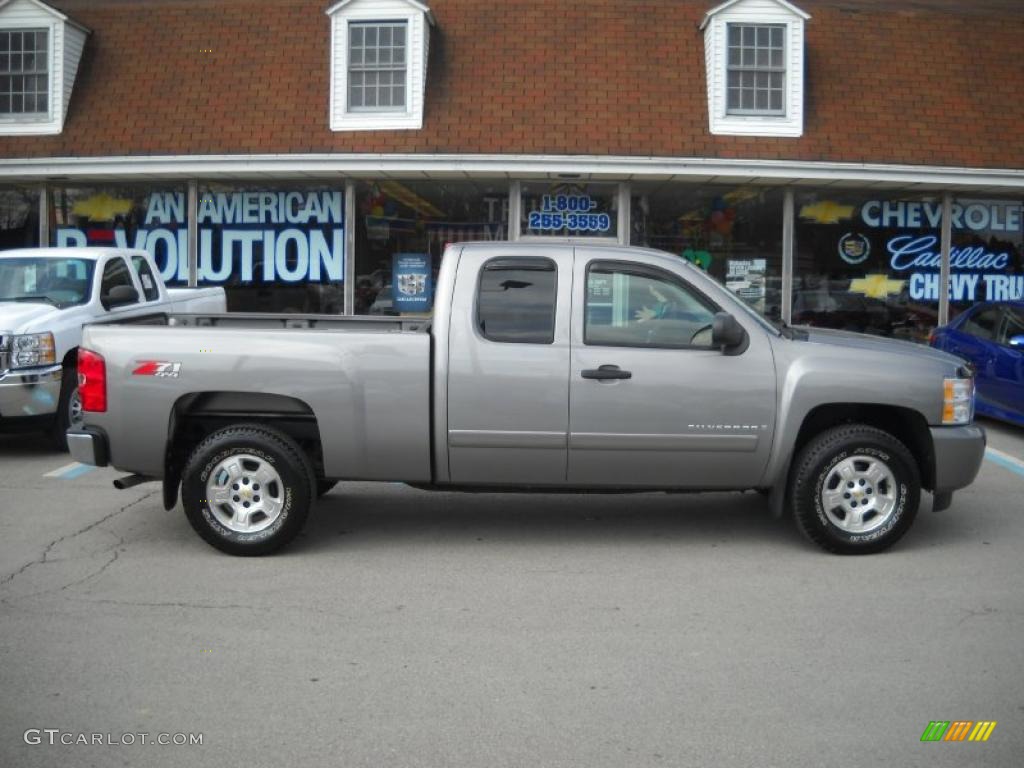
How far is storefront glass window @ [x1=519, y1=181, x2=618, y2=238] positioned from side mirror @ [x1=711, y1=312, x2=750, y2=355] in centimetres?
983

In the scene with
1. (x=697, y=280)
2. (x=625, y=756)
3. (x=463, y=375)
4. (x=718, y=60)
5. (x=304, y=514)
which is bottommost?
(x=625, y=756)

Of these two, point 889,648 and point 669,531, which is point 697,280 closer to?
point 669,531

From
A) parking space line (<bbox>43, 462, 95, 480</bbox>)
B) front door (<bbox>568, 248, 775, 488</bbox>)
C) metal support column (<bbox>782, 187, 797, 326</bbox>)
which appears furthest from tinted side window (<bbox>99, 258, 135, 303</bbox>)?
metal support column (<bbox>782, 187, 797, 326</bbox>)

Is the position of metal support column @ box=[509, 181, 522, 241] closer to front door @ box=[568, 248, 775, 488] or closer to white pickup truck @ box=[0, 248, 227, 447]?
white pickup truck @ box=[0, 248, 227, 447]

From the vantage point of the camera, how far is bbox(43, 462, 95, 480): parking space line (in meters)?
9.45

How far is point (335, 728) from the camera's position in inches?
171

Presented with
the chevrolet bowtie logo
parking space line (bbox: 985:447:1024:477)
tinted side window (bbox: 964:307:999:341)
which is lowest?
parking space line (bbox: 985:447:1024:477)

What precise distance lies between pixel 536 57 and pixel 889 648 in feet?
41.1

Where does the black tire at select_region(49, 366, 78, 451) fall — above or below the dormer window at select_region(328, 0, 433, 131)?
below

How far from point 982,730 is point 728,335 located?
9.42 ft

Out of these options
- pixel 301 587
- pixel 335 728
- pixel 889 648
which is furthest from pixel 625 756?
pixel 301 587

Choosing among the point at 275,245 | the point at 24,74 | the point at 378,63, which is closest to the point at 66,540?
the point at 275,245

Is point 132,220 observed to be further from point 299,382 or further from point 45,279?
point 299,382

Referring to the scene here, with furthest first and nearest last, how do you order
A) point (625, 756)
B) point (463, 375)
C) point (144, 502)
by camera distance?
1. point (144, 502)
2. point (463, 375)
3. point (625, 756)
